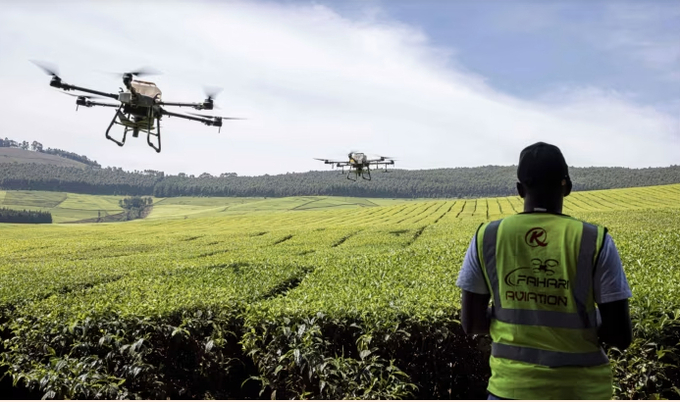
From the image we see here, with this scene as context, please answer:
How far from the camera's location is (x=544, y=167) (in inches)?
119

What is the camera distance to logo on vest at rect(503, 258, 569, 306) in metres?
2.85

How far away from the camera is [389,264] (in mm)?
13727

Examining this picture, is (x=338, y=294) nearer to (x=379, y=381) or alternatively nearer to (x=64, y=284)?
(x=379, y=381)

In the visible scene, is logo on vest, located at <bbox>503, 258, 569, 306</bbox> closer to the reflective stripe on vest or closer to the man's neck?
the reflective stripe on vest

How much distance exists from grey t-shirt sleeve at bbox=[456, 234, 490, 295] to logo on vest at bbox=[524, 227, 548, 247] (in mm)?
317

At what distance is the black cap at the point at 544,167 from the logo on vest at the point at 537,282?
1.57 ft

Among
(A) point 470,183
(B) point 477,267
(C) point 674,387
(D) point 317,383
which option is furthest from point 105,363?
(A) point 470,183

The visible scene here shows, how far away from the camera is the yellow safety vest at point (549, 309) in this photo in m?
2.80

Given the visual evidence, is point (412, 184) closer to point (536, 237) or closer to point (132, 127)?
point (132, 127)

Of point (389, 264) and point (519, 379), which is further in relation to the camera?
point (389, 264)

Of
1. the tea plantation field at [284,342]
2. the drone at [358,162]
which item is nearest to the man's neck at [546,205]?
the tea plantation field at [284,342]

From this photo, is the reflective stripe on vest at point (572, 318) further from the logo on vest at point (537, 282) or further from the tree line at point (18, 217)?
the tree line at point (18, 217)

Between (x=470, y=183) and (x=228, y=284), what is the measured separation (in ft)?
588

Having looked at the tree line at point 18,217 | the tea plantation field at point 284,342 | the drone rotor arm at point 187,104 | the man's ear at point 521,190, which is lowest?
the tree line at point 18,217
